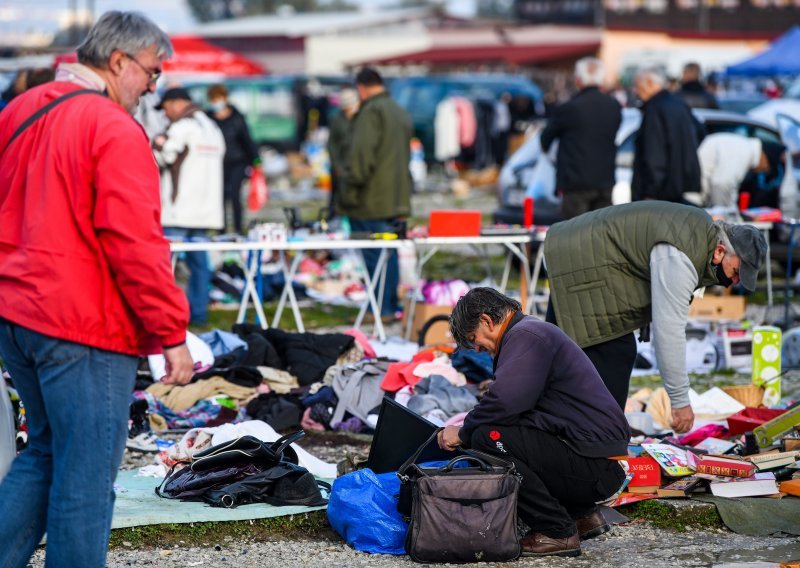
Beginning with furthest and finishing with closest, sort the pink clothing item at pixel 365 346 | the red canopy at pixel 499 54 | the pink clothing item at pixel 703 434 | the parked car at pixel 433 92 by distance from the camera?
the red canopy at pixel 499 54, the parked car at pixel 433 92, the pink clothing item at pixel 365 346, the pink clothing item at pixel 703 434

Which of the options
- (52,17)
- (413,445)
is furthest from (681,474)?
(52,17)

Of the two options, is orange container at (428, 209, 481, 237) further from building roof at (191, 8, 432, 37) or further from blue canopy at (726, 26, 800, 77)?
building roof at (191, 8, 432, 37)

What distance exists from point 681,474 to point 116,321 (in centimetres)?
314

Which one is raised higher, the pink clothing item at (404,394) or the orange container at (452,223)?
the orange container at (452,223)

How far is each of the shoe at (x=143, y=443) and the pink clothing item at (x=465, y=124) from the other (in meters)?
19.0

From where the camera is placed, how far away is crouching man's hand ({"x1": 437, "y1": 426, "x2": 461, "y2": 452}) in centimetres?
512

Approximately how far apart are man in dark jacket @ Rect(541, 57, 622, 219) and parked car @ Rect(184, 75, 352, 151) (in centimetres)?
1900

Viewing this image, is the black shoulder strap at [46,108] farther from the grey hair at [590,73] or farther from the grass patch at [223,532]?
the grey hair at [590,73]

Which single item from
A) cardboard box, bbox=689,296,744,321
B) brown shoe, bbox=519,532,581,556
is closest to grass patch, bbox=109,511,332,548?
brown shoe, bbox=519,532,581,556

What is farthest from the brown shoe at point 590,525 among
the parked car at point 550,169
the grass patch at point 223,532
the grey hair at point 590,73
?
the parked car at point 550,169

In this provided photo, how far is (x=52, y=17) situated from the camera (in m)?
54.9

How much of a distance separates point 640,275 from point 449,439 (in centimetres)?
109

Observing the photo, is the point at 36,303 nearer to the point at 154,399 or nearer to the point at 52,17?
the point at 154,399

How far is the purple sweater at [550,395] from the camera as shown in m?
4.85
